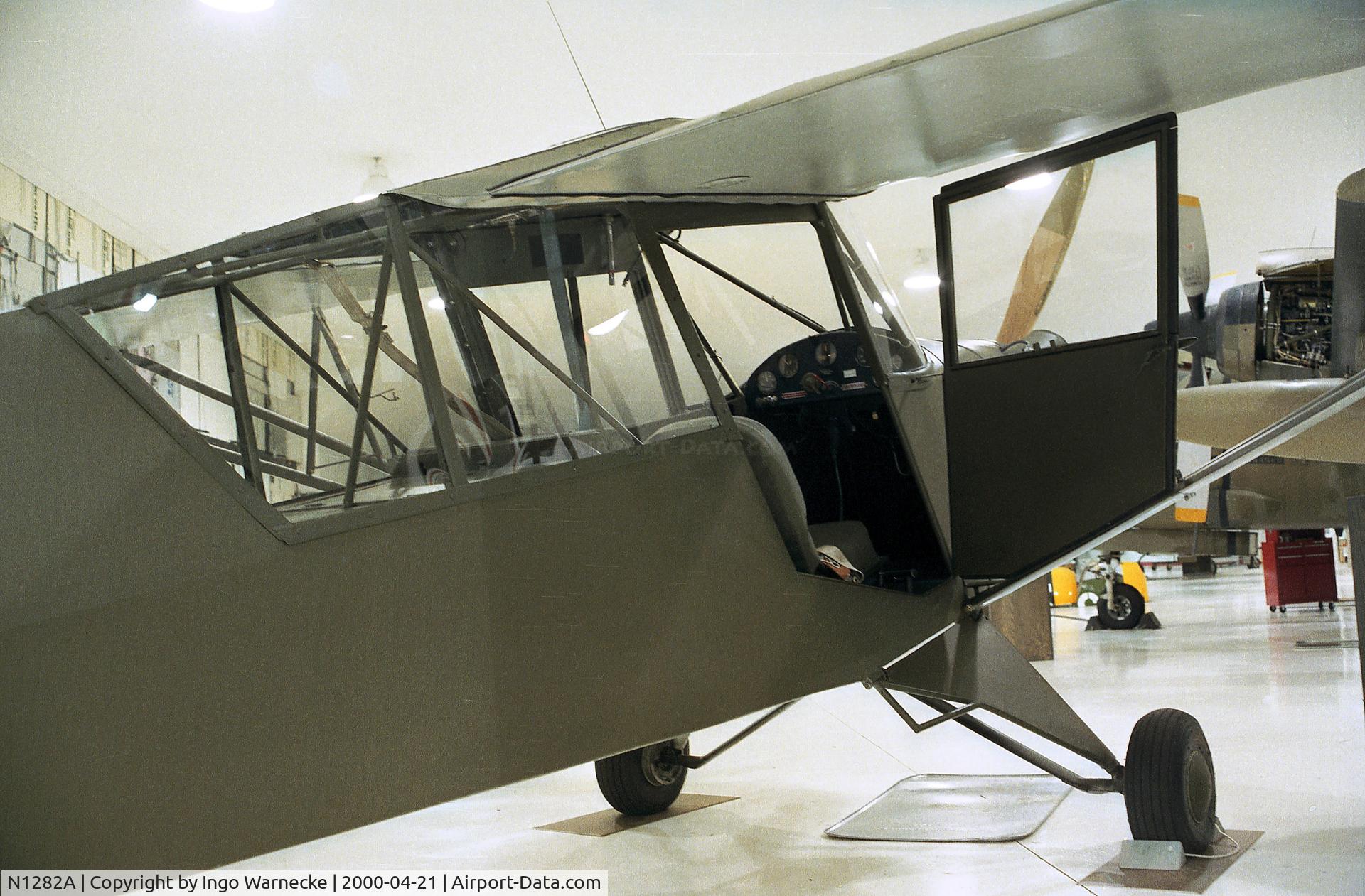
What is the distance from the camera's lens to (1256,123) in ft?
10.4

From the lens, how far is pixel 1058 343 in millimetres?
3527

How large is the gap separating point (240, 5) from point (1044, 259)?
3.01m

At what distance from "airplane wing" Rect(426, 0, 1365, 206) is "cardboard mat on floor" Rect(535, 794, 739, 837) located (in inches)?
116

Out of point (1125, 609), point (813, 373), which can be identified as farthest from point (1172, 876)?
point (1125, 609)

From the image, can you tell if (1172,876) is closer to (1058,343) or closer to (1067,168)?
(1058,343)

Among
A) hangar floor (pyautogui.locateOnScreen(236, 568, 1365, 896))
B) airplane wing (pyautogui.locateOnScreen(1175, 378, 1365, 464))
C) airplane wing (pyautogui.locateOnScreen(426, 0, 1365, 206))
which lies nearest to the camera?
airplane wing (pyautogui.locateOnScreen(426, 0, 1365, 206))

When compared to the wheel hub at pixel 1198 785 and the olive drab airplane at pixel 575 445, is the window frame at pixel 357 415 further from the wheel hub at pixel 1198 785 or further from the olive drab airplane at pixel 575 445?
the wheel hub at pixel 1198 785

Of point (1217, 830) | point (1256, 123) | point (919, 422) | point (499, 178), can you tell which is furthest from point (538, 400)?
point (1217, 830)

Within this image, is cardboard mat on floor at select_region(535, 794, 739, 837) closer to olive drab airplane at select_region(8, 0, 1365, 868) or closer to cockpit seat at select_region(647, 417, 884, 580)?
olive drab airplane at select_region(8, 0, 1365, 868)

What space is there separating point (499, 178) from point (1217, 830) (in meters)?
3.26

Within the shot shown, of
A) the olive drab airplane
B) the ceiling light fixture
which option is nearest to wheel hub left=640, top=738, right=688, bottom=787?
the olive drab airplane

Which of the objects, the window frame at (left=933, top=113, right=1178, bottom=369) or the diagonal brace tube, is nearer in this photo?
the diagonal brace tube

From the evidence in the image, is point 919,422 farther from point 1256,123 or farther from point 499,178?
point 499,178

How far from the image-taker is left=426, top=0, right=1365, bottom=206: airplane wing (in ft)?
7.68
